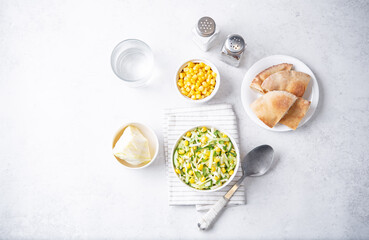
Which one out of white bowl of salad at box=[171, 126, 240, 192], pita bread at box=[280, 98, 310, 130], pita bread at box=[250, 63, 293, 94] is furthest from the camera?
pita bread at box=[250, 63, 293, 94]

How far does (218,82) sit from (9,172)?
8.51 feet

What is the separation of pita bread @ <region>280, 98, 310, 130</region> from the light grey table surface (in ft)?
0.70

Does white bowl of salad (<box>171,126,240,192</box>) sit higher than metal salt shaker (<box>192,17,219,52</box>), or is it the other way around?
metal salt shaker (<box>192,17,219,52</box>)

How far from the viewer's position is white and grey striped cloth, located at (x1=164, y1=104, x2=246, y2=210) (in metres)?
2.76

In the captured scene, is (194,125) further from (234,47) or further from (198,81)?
(234,47)

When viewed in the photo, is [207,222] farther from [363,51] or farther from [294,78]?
[363,51]

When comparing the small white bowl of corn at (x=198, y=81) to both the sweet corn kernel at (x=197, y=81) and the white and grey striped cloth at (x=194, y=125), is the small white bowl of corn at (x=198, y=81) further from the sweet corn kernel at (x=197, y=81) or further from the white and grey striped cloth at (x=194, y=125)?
the white and grey striped cloth at (x=194, y=125)

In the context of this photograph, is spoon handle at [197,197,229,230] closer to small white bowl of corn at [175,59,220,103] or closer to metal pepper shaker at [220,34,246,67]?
small white bowl of corn at [175,59,220,103]

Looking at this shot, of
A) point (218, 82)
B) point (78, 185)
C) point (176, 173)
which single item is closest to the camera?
point (176, 173)

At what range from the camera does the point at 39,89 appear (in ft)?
10.3

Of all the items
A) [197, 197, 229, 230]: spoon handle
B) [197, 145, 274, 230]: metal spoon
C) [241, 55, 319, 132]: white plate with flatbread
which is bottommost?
[197, 197, 229, 230]: spoon handle

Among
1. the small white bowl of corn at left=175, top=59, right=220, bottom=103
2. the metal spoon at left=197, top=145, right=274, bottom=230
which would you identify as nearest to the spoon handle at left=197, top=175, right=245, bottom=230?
the metal spoon at left=197, top=145, right=274, bottom=230

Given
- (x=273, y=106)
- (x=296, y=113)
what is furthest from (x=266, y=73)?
(x=296, y=113)

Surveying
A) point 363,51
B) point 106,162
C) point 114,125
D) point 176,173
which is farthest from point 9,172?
point 363,51
